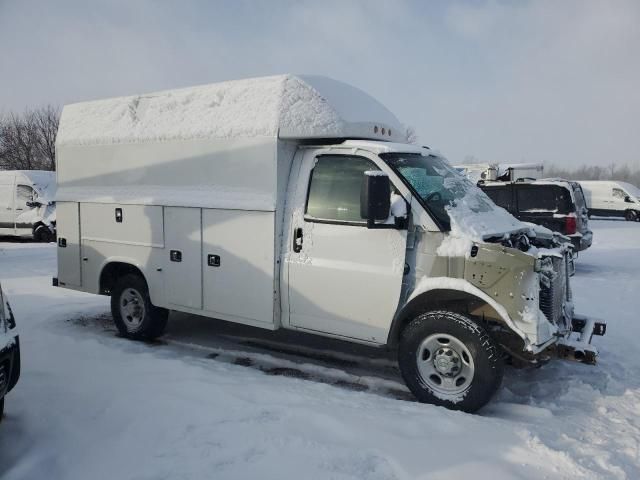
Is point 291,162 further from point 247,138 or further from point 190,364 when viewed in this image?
point 190,364

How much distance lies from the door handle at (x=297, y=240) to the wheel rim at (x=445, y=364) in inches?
60.1

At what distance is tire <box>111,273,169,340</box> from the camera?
6562 mm

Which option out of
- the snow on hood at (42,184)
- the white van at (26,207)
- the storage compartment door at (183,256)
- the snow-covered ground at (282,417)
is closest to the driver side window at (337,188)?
the storage compartment door at (183,256)

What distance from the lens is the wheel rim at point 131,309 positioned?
6.71m

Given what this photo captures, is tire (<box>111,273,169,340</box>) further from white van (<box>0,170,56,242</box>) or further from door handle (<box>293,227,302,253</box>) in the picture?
white van (<box>0,170,56,242</box>)

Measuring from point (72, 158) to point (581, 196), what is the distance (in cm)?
1130

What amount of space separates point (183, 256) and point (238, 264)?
2.75 feet

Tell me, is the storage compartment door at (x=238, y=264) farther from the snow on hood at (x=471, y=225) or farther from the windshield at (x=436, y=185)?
the snow on hood at (x=471, y=225)

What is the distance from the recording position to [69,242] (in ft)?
23.7

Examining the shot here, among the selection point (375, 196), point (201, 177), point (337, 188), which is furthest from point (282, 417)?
point (201, 177)

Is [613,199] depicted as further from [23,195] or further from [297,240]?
[297,240]

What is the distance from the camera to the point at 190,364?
558 cm

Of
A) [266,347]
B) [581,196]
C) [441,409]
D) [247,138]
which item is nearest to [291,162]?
[247,138]

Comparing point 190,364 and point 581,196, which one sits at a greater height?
point 581,196
